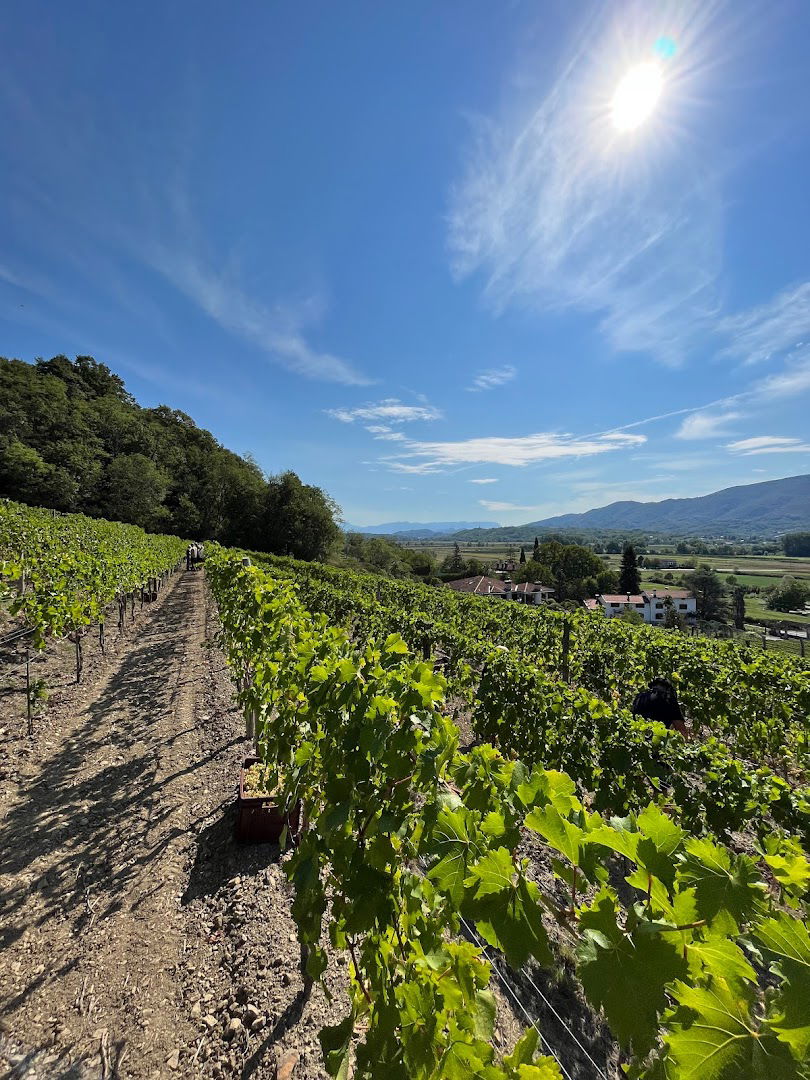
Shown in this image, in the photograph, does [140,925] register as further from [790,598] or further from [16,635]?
[790,598]

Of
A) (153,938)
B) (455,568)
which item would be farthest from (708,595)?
(153,938)

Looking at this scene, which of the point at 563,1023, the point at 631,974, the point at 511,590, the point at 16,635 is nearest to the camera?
the point at 631,974

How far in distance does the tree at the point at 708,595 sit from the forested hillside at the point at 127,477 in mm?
62687

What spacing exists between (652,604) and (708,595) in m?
12.4

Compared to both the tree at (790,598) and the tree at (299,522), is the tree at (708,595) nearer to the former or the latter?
the tree at (790,598)

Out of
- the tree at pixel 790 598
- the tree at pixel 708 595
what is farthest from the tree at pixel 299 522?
the tree at pixel 790 598

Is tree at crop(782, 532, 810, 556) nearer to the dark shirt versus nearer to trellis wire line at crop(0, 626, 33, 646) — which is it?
the dark shirt

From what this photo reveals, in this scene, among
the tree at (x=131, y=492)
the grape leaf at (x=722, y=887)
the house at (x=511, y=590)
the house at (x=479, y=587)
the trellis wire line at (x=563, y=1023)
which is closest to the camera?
the grape leaf at (x=722, y=887)

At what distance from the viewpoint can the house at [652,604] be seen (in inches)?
2667

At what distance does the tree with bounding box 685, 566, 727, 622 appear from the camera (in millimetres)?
72188

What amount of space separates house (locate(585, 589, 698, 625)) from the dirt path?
218 feet

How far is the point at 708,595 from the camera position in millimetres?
77188

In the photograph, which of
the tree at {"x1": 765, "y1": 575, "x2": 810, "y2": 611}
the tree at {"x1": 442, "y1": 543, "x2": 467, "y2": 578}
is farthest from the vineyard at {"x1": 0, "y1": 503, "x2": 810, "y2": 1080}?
the tree at {"x1": 765, "y1": 575, "x2": 810, "y2": 611}

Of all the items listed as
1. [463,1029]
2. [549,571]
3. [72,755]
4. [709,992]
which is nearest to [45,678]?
[72,755]
